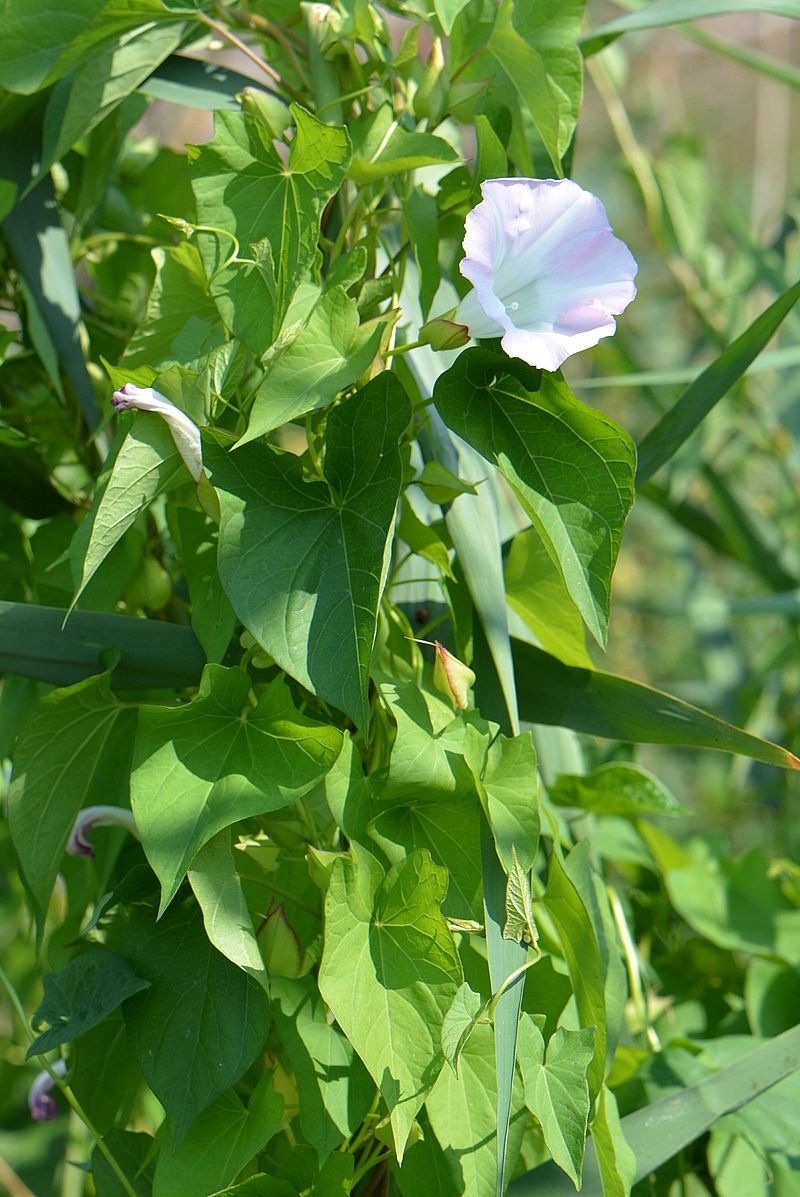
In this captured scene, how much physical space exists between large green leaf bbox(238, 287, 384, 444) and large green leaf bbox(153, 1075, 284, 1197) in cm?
27

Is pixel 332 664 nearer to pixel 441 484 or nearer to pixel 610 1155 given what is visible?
pixel 441 484

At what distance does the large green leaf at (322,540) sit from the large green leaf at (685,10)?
0.99ft

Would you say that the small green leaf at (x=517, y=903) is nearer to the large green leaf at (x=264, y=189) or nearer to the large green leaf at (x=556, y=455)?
the large green leaf at (x=556, y=455)

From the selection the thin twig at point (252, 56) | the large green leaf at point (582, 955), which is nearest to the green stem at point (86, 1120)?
the large green leaf at point (582, 955)

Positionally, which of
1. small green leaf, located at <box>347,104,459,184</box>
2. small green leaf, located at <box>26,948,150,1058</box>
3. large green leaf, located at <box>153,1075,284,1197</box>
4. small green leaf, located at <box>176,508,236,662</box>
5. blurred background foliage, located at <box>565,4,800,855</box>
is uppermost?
small green leaf, located at <box>347,104,459,184</box>

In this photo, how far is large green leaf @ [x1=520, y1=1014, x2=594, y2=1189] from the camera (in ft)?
1.35

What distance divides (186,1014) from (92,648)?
0.52 feet

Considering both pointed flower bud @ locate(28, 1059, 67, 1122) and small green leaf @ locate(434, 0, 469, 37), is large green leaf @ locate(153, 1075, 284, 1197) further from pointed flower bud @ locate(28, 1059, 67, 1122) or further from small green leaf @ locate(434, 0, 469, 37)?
small green leaf @ locate(434, 0, 469, 37)

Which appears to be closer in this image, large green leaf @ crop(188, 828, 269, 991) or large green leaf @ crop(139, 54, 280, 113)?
large green leaf @ crop(188, 828, 269, 991)

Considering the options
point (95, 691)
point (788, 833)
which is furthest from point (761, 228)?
point (95, 691)

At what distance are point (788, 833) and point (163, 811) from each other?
0.95 m

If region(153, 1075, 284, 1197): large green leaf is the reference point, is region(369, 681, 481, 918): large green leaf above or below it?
above

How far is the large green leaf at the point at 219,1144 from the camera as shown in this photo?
434 millimetres

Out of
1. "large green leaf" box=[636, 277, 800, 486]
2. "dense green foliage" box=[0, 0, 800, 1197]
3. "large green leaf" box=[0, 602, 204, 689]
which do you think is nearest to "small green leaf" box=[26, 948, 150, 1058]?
"dense green foliage" box=[0, 0, 800, 1197]
